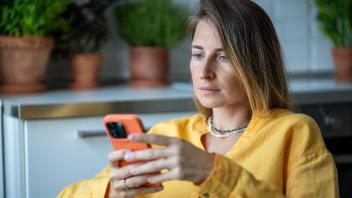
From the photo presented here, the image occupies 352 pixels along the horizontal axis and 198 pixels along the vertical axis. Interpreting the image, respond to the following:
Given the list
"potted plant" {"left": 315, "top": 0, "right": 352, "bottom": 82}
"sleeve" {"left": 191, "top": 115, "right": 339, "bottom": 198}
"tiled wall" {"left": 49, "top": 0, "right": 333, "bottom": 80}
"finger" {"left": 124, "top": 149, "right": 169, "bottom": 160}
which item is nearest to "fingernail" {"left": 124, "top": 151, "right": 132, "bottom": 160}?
"finger" {"left": 124, "top": 149, "right": 169, "bottom": 160}

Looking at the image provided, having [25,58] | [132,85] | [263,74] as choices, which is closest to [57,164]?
[25,58]

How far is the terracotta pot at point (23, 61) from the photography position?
2.16 m

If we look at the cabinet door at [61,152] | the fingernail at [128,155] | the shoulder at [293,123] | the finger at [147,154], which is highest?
the finger at [147,154]

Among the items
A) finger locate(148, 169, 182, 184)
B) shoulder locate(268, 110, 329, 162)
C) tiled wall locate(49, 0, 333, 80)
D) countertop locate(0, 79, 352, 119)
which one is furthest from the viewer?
tiled wall locate(49, 0, 333, 80)

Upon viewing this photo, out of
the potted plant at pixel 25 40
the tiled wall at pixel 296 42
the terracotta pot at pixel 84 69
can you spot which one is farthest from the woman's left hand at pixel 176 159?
the tiled wall at pixel 296 42

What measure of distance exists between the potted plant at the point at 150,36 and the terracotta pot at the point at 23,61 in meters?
0.35

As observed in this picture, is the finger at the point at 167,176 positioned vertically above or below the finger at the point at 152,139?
below

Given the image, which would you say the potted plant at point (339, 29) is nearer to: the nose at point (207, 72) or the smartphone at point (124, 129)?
the nose at point (207, 72)

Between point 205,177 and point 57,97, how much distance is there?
1.05 m

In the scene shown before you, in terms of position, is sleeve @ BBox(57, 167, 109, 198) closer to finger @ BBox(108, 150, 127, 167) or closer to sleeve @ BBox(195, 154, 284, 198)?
→ finger @ BBox(108, 150, 127, 167)

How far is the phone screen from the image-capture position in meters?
1.14

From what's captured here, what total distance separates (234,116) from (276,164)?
188mm

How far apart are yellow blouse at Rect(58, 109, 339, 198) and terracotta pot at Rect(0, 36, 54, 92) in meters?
0.80

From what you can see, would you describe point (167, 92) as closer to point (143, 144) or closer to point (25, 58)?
point (25, 58)
